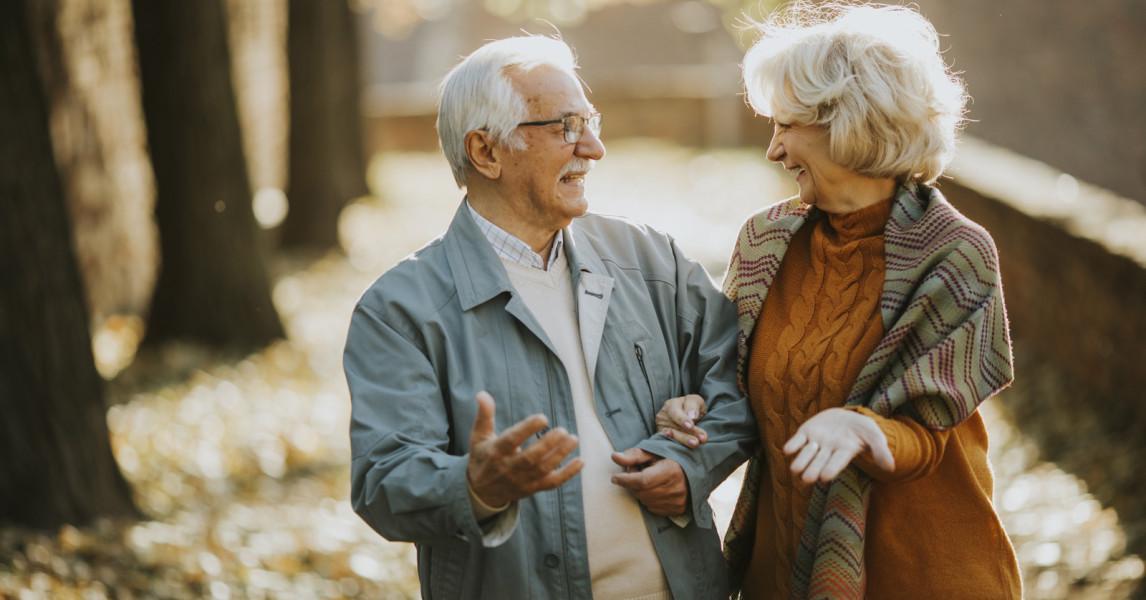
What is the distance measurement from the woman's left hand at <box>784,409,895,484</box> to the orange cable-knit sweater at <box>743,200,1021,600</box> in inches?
1.9

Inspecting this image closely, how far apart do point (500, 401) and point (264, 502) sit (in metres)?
3.50

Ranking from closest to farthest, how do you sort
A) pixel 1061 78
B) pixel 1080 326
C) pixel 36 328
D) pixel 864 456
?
pixel 864 456
pixel 36 328
pixel 1080 326
pixel 1061 78

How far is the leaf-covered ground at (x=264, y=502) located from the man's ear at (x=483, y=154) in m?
0.55

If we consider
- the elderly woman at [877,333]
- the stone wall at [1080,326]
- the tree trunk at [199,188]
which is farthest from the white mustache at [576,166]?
the tree trunk at [199,188]

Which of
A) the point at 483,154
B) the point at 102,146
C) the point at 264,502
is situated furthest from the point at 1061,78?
the point at 483,154

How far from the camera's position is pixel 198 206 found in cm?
774

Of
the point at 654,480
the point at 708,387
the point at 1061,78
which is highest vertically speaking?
the point at 1061,78

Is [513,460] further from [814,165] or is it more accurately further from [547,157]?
[814,165]

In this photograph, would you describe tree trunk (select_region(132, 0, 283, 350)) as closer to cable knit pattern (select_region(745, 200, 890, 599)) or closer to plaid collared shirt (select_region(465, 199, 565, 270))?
plaid collared shirt (select_region(465, 199, 565, 270))

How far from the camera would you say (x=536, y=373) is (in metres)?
2.52

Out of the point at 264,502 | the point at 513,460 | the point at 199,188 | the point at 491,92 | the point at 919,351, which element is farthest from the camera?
the point at 199,188

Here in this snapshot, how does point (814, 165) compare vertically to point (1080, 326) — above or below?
above

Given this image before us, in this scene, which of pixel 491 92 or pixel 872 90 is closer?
pixel 872 90

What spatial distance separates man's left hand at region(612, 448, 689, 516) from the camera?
2473 mm
